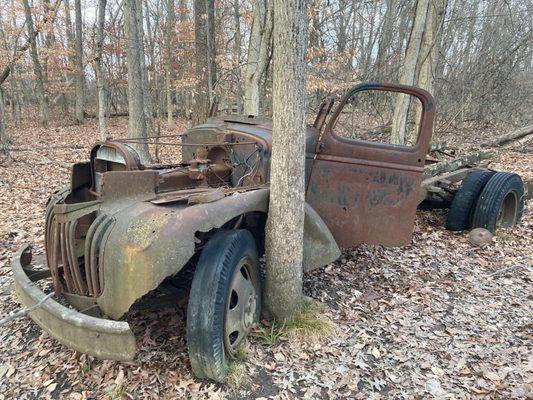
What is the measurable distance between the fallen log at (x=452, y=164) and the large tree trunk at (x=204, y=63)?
578cm

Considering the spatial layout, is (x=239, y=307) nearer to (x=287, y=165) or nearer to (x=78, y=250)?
(x=287, y=165)

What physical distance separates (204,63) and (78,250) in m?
7.91

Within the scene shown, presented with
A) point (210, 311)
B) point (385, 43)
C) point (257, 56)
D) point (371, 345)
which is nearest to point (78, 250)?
point (210, 311)

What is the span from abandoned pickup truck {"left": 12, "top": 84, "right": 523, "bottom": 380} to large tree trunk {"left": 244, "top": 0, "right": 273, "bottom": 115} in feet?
14.8

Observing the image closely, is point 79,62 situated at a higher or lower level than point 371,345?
higher

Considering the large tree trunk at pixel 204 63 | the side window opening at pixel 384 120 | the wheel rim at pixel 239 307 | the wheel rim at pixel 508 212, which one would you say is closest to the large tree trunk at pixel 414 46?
the side window opening at pixel 384 120

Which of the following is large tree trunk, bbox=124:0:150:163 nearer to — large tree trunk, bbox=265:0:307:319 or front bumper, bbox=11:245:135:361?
large tree trunk, bbox=265:0:307:319

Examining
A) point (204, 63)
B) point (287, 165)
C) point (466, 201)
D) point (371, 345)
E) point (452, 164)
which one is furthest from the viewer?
point (204, 63)

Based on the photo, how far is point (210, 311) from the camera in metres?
2.57

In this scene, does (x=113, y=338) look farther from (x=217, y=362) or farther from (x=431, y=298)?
(x=431, y=298)

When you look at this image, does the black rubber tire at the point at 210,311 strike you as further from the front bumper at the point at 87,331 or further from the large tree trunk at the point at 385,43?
the large tree trunk at the point at 385,43

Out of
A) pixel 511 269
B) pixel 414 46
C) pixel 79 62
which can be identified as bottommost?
pixel 511 269

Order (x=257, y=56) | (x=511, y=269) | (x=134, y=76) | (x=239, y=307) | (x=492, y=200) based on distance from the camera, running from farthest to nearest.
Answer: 1. (x=134, y=76)
2. (x=257, y=56)
3. (x=492, y=200)
4. (x=511, y=269)
5. (x=239, y=307)

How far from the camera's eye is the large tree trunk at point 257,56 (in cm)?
873
